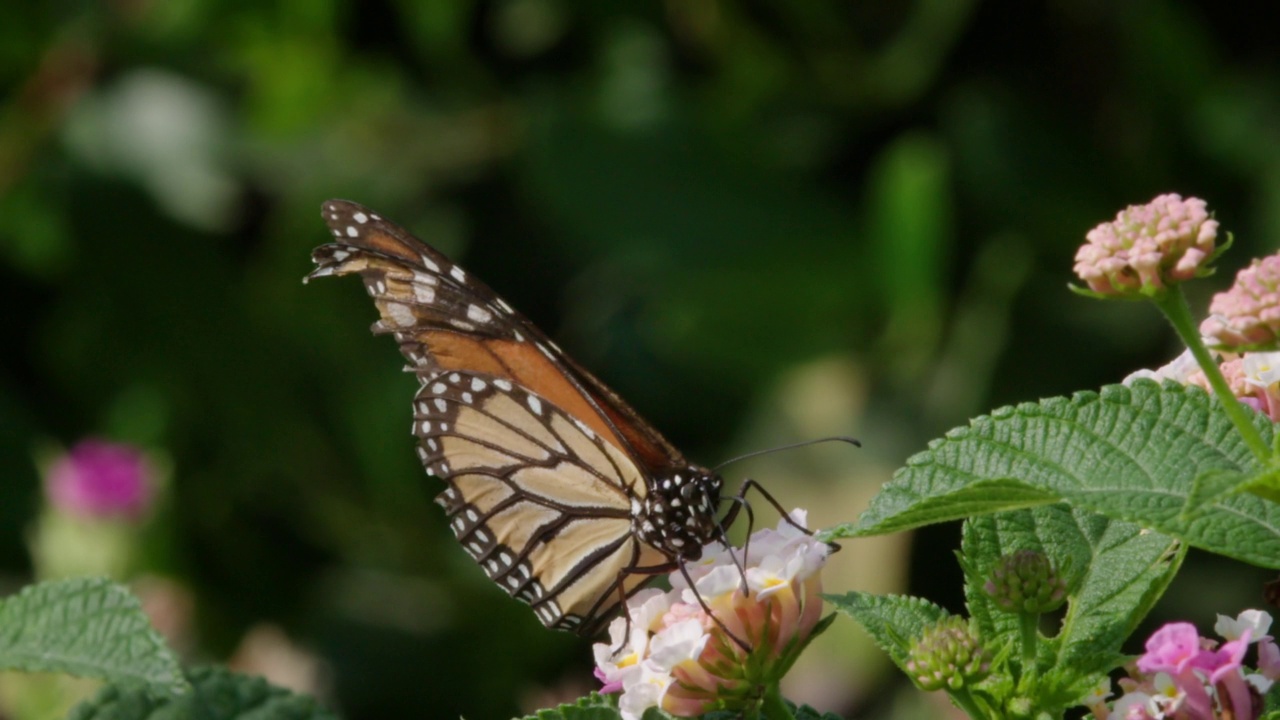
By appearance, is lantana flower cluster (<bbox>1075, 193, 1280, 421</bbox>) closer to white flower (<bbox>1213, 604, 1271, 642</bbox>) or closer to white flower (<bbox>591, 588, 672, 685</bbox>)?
white flower (<bbox>1213, 604, 1271, 642</bbox>)

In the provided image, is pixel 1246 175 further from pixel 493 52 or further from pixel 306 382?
pixel 306 382

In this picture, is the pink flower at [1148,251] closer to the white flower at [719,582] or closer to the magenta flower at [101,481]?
the white flower at [719,582]

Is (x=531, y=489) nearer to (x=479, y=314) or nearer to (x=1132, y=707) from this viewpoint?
(x=479, y=314)

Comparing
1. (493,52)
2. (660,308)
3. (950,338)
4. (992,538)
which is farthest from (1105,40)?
(992,538)

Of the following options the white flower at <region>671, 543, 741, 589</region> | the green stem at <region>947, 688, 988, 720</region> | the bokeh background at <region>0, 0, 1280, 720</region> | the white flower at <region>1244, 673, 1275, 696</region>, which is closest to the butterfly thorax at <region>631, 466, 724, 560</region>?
the white flower at <region>671, 543, 741, 589</region>

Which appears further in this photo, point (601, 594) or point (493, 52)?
point (493, 52)

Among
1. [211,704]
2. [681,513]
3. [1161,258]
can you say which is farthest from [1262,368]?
[211,704]
